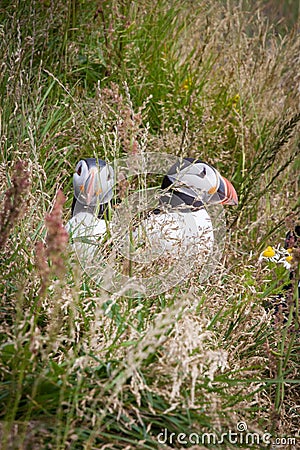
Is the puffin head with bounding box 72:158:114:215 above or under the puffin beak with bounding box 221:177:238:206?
above

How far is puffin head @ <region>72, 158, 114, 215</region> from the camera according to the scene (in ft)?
6.73

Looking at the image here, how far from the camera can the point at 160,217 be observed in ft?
Answer: 6.61

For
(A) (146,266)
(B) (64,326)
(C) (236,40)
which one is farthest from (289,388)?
(C) (236,40)

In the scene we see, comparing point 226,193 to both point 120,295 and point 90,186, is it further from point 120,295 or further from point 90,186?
point 120,295

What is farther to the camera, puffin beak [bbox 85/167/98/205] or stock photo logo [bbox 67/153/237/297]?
puffin beak [bbox 85/167/98/205]

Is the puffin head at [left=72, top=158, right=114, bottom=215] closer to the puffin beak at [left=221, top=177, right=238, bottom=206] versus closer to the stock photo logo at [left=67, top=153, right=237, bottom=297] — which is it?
the stock photo logo at [left=67, top=153, right=237, bottom=297]

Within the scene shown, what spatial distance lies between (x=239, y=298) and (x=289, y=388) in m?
0.31
